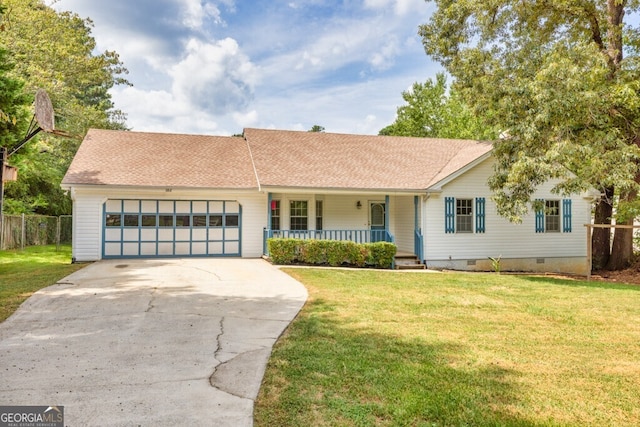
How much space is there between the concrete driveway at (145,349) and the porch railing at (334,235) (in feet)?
16.7

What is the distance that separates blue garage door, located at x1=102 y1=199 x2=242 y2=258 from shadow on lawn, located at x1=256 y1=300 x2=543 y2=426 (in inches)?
416

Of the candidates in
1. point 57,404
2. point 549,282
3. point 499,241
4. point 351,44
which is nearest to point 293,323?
point 57,404

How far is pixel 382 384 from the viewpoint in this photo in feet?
13.5

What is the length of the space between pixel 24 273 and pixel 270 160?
8704mm

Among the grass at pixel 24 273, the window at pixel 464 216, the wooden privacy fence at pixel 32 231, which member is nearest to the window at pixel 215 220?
A: the grass at pixel 24 273

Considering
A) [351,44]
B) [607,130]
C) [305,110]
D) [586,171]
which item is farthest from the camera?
[305,110]

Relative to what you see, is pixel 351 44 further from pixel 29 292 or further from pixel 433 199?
pixel 29 292

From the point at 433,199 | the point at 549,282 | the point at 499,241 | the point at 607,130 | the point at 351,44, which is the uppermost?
the point at 351,44

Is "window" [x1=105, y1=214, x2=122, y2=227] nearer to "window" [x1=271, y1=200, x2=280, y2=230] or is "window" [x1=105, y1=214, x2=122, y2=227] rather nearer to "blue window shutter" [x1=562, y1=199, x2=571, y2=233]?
"window" [x1=271, y1=200, x2=280, y2=230]

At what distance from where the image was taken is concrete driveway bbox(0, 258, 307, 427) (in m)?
3.59

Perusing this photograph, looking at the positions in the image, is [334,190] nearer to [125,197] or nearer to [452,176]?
[452,176]

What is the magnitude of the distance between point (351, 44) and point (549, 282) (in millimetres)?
13774

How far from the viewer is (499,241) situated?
52.2ft

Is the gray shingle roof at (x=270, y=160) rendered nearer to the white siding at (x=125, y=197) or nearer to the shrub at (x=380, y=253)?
the white siding at (x=125, y=197)
